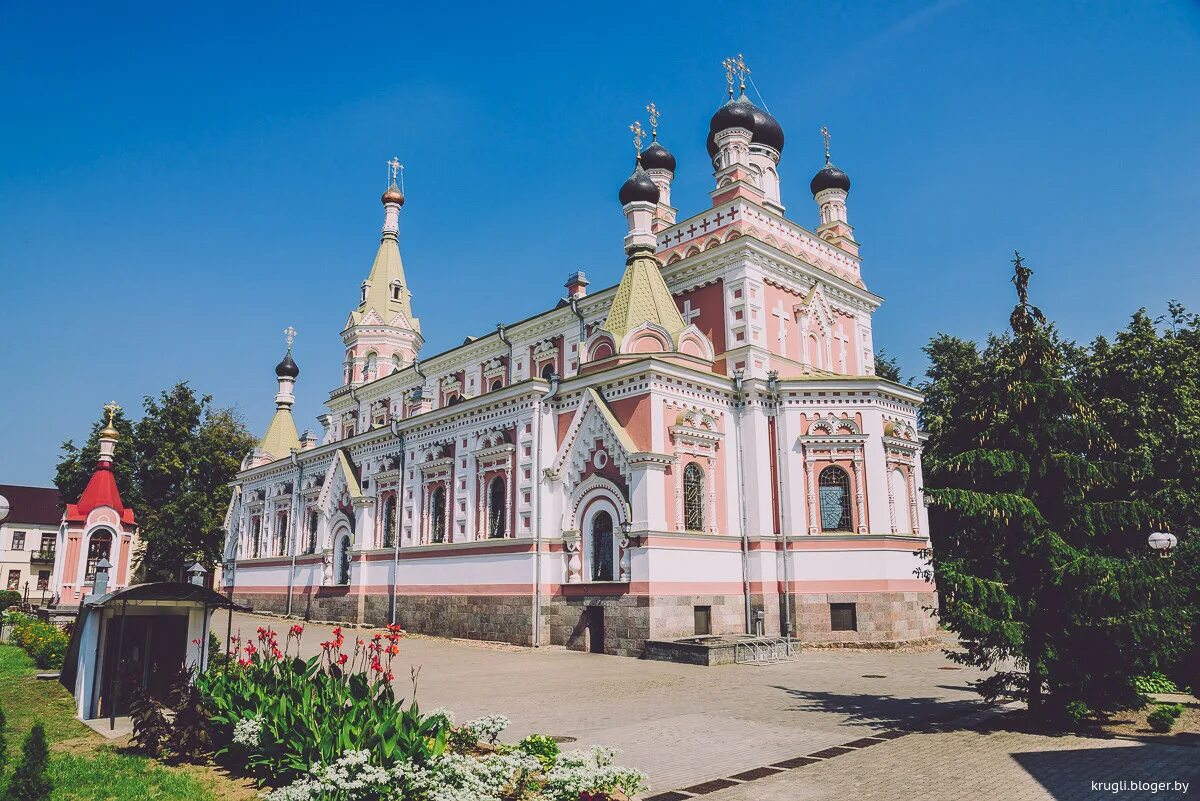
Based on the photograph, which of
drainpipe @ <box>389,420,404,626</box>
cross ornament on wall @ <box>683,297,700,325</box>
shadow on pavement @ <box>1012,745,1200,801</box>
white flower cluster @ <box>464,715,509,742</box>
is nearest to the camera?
shadow on pavement @ <box>1012,745,1200,801</box>

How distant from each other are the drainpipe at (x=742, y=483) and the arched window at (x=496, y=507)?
7271mm

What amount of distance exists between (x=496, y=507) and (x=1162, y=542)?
730 inches

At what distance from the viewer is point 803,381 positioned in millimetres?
22781

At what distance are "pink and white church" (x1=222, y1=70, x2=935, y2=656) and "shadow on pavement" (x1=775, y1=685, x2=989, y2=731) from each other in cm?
707

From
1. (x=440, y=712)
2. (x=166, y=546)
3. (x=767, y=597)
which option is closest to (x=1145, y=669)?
(x=440, y=712)

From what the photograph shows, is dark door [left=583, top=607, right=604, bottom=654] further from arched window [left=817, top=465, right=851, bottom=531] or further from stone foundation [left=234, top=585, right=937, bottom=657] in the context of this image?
arched window [left=817, top=465, right=851, bottom=531]

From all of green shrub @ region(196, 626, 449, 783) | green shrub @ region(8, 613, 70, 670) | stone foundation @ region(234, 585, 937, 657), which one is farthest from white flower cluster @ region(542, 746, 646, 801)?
green shrub @ region(8, 613, 70, 670)

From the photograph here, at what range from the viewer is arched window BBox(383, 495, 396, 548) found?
98.7ft

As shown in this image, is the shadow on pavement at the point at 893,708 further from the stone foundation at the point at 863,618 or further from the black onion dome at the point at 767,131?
the black onion dome at the point at 767,131

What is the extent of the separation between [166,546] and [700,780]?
1625 inches

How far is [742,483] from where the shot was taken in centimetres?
2278

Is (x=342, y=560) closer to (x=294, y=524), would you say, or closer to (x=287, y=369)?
(x=294, y=524)

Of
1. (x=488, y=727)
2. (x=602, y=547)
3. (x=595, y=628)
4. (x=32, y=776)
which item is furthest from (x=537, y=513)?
(x=32, y=776)

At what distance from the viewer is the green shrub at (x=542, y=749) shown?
26.7ft
